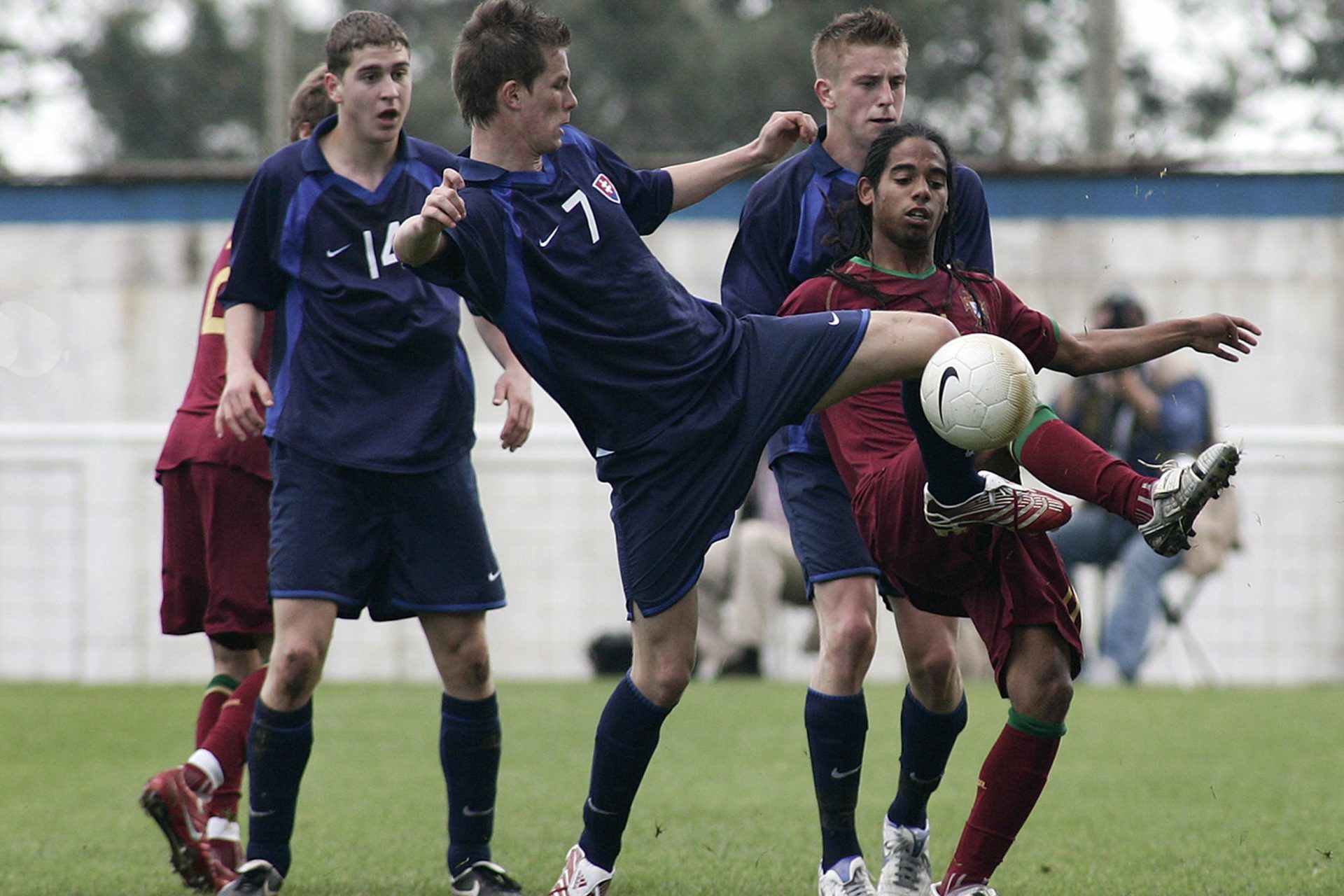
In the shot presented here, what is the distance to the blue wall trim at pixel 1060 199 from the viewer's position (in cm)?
1202

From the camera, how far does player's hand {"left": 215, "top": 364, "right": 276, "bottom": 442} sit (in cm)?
432

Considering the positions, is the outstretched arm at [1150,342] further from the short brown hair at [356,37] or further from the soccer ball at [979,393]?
the short brown hair at [356,37]

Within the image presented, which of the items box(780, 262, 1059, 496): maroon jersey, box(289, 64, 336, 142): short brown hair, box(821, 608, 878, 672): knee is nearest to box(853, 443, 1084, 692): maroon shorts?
box(780, 262, 1059, 496): maroon jersey

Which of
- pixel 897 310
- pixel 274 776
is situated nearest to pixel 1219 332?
pixel 897 310

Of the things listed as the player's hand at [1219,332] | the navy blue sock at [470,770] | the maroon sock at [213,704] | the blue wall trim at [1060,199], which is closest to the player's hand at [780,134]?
the player's hand at [1219,332]

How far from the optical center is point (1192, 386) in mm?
9891

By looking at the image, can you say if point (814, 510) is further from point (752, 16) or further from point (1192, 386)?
point (752, 16)

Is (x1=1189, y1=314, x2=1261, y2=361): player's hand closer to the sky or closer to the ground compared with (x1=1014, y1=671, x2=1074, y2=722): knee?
closer to the sky

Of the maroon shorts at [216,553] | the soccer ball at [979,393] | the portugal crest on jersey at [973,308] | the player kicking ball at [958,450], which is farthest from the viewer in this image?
the maroon shorts at [216,553]

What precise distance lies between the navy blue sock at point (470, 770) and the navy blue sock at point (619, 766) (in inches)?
18.5

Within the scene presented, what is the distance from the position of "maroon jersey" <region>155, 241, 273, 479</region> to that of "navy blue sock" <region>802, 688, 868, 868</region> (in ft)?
6.07

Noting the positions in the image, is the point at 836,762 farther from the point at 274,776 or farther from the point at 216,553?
the point at 216,553

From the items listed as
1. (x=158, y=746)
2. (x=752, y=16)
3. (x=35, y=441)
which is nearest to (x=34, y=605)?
(x=35, y=441)

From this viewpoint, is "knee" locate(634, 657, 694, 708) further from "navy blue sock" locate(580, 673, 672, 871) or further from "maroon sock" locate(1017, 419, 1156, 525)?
"maroon sock" locate(1017, 419, 1156, 525)
